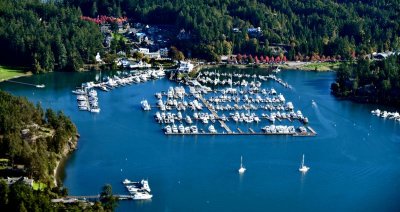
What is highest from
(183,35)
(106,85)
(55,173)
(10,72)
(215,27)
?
(215,27)

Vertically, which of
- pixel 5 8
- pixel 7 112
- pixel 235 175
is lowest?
pixel 235 175

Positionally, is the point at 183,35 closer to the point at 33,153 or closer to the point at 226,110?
the point at 226,110

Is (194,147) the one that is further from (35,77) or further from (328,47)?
(328,47)

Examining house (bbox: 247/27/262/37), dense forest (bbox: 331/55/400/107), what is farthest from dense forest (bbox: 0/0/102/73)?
dense forest (bbox: 331/55/400/107)

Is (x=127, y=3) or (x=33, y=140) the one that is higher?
(x=127, y=3)

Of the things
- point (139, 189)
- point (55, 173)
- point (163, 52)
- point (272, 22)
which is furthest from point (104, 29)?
point (139, 189)

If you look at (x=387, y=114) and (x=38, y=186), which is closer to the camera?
(x=38, y=186)

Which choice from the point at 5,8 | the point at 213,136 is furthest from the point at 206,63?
the point at 213,136

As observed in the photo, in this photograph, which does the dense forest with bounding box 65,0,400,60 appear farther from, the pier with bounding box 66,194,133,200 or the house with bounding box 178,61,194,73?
the pier with bounding box 66,194,133,200
